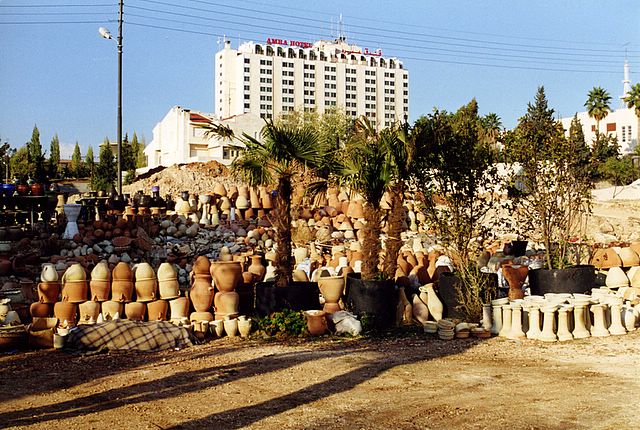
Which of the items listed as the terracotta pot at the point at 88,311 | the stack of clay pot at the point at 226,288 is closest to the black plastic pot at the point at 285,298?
the stack of clay pot at the point at 226,288

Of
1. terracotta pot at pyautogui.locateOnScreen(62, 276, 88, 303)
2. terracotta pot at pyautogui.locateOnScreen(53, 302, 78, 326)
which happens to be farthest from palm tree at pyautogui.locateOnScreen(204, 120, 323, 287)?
terracotta pot at pyautogui.locateOnScreen(53, 302, 78, 326)

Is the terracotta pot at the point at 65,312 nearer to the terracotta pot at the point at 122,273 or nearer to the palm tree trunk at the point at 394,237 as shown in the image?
the terracotta pot at the point at 122,273

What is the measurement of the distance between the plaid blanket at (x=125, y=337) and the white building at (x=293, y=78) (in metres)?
91.7

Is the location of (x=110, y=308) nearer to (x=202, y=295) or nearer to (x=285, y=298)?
(x=202, y=295)

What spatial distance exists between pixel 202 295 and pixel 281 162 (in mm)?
2022

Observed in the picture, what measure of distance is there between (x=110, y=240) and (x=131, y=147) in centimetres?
4675

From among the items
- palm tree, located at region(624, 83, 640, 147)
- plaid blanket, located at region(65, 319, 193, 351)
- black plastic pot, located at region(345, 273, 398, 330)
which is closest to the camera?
plaid blanket, located at region(65, 319, 193, 351)

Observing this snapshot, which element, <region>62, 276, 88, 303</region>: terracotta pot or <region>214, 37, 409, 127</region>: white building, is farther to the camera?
<region>214, 37, 409, 127</region>: white building

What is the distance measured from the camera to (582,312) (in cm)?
837

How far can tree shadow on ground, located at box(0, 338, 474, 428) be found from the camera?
5277mm

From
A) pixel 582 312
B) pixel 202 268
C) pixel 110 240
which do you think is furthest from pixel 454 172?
pixel 110 240

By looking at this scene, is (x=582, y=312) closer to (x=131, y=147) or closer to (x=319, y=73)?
(x=131, y=147)

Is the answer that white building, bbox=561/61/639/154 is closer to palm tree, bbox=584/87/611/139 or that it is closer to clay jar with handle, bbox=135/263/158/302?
palm tree, bbox=584/87/611/139

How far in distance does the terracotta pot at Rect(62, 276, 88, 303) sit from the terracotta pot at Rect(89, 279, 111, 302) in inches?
4.5
